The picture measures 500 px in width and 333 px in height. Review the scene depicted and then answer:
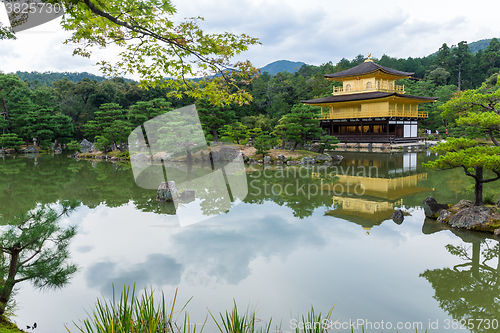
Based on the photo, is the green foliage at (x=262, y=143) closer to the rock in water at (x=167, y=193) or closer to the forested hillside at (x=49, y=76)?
the rock in water at (x=167, y=193)

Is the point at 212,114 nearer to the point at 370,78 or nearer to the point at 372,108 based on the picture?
the point at 372,108

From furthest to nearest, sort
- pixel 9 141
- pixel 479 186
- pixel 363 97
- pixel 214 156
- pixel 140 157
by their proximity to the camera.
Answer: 1. pixel 363 97
2. pixel 9 141
3. pixel 140 157
4. pixel 214 156
5. pixel 479 186

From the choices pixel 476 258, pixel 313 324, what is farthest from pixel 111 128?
pixel 313 324

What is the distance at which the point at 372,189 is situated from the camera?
8.57 meters

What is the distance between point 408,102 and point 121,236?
2240 centimetres

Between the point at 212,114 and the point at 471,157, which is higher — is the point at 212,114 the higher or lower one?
the higher one

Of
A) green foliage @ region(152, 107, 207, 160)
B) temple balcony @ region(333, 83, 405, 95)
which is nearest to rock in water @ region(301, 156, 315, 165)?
green foliage @ region(152, 107, 207, 160)

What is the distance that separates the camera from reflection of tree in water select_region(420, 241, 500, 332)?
118 inches

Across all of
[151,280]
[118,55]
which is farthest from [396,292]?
[118,55]

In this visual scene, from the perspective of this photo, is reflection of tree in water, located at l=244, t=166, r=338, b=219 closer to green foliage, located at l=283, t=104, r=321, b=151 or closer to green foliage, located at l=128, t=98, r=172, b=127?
green foliage, located at l=283, t=104, r=321, b=151

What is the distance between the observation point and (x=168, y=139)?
1480cm

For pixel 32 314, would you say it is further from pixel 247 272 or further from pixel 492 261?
pixel 492 261

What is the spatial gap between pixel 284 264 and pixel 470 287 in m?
2.14

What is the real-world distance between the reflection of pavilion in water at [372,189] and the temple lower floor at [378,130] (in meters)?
7.78
